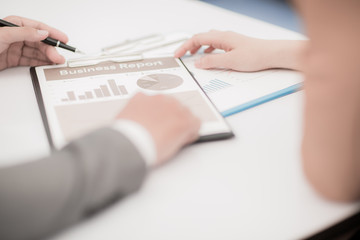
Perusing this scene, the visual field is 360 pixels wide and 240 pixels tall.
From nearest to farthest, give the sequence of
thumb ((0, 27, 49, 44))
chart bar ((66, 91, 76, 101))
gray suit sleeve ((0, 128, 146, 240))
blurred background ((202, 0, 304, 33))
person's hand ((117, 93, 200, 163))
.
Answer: gray suit sleeve ((0, 128, 146, 240))
person's hand ((117, 93, 200, 163))
chart bar ((66, 91, 76, 101))
thumb ((0, 27, 49, 44))
blurred background ((202, 0, 304, 33))

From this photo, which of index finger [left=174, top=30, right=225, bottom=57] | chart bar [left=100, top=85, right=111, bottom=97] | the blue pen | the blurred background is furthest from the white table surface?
the blurred background

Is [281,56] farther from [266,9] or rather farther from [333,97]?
[266,9]

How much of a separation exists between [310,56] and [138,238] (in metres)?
0.29

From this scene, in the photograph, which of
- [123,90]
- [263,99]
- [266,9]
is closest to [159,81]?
[123,90]

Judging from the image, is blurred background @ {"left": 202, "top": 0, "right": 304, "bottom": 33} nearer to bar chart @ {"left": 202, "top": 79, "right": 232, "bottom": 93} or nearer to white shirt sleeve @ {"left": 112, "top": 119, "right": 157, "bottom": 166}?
bar chart @ {"left": 202, "top": 79, "right": 232, "bottom": 93}

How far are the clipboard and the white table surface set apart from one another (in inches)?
1.0

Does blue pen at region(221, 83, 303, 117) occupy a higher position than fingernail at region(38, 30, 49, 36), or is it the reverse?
fingernail at region(38, 30, 49, 36)

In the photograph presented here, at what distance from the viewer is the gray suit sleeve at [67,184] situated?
406 millimetres

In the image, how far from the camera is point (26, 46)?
2.63ft

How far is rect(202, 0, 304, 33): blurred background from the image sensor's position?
5.86 ft

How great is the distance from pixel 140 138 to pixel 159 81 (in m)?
0.24

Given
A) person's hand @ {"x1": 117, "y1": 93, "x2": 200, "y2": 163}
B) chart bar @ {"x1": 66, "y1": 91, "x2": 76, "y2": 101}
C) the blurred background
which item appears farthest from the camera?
the blurred background

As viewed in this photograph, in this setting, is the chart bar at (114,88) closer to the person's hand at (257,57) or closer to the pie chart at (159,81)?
the pie chart at (159,81)

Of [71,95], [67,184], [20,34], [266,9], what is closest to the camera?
[67,184]
